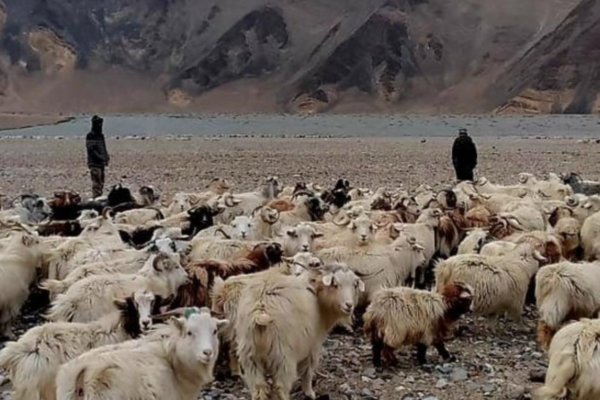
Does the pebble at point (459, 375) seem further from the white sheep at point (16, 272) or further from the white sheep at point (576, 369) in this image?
the white sheep at point (16, 272)

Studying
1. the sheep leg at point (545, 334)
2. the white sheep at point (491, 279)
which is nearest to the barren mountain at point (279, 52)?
the white sheep at point (491, 279)

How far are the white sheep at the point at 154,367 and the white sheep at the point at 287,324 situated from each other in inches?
23.5

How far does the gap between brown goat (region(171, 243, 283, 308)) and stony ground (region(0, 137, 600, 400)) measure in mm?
1027

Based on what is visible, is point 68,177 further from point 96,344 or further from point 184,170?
point 96,344

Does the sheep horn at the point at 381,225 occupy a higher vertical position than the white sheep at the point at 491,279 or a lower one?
higher

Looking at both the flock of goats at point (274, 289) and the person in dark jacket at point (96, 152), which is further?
the person in dark jacket at point (96, 152)

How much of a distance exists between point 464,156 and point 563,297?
38.1ft

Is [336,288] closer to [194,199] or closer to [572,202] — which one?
[572,202]

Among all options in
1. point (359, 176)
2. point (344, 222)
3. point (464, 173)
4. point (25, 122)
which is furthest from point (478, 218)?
point (25, 122)

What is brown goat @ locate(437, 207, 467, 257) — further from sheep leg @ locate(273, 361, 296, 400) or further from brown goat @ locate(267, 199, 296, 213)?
sheep leg @ locate(273, 361, 296, 400)

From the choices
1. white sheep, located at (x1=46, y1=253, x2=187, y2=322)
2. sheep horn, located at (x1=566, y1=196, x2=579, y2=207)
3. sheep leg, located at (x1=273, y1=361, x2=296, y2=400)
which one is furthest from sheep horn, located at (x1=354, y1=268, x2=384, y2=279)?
sheep horn, located at (x1=566, y1=196, x2=579, y2=207)

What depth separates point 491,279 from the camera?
9719 millimetres

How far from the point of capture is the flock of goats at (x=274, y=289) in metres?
6.69

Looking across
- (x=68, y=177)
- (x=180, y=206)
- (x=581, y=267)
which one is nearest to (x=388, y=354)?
(x=581, y=267)
